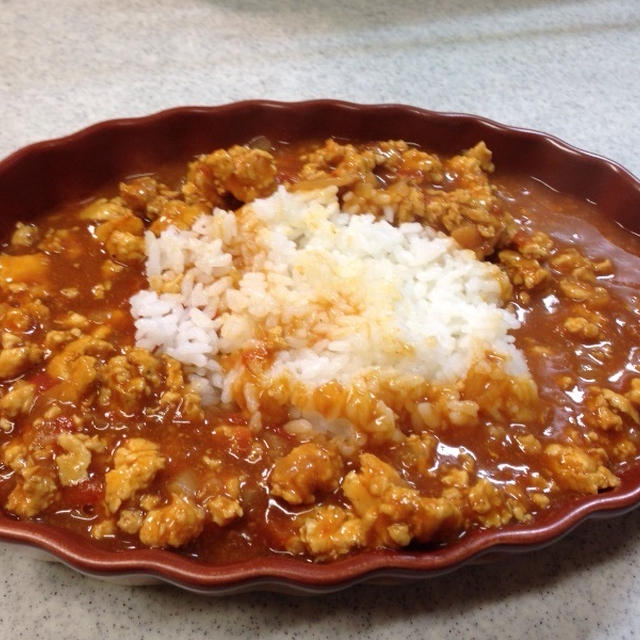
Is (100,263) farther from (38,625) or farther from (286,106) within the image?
(38,625)

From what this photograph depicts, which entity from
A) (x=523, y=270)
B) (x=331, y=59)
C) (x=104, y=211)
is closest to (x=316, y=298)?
(x=523, y=270)

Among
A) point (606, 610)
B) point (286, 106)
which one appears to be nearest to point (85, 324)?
point (286, 106)

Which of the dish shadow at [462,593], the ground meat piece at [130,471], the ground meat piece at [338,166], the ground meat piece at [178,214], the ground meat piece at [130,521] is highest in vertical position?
A: the ground meat piece at [338,166]

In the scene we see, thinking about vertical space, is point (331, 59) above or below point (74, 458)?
above

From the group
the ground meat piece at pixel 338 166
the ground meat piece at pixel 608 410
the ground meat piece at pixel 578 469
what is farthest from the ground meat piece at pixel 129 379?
the ground meat piece at pixel 608 410

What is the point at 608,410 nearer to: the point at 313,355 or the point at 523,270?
the point at 523,270

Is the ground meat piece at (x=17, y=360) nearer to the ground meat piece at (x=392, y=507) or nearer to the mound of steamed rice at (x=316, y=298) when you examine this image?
the mound of steamed rice at (x=316, y=298)
